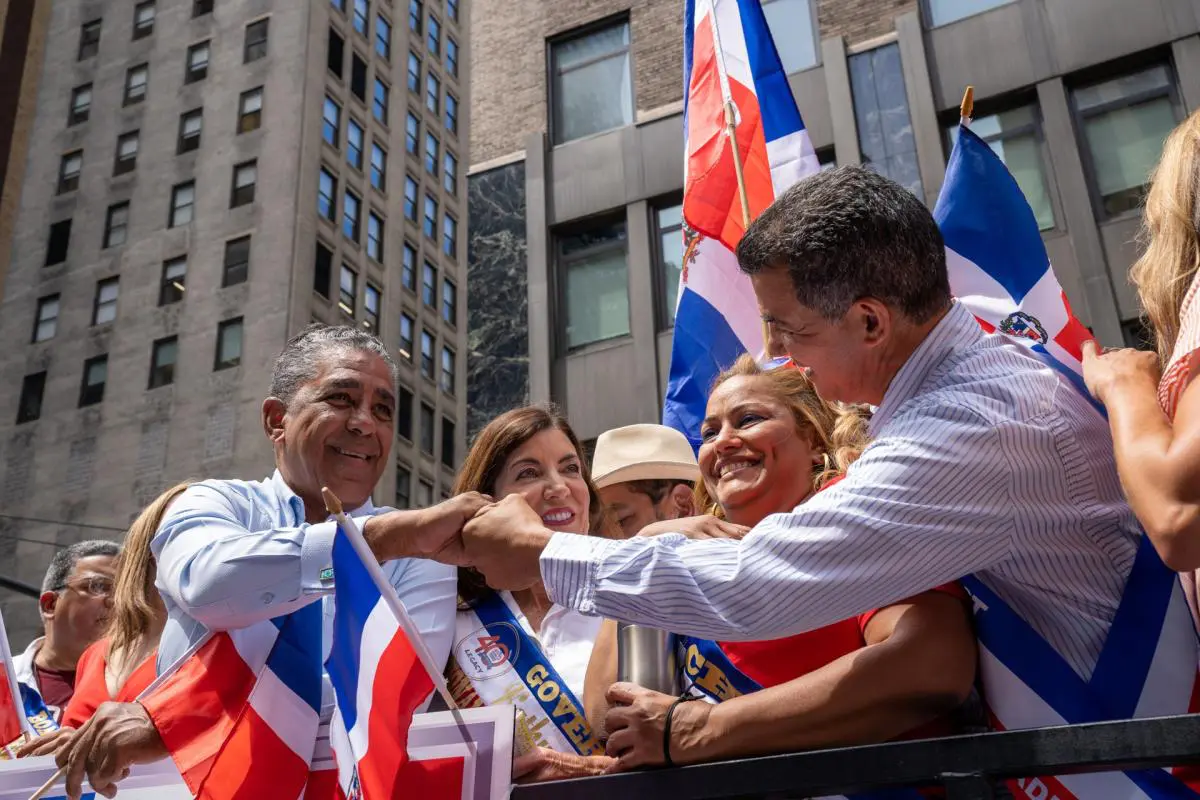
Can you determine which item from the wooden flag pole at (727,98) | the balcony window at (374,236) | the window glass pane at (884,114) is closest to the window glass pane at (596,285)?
the window glass pane at (884,114)

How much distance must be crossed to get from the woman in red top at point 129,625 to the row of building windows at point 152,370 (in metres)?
31.6

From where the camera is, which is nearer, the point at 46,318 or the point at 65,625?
the point at 65,625

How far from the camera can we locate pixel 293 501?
3549 mm

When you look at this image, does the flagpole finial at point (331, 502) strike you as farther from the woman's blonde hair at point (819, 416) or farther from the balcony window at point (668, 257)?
the balcony window at point (668, 257)

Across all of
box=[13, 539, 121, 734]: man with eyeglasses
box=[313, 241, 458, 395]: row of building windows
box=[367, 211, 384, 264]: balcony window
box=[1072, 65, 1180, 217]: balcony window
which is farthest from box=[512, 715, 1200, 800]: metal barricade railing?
box=[367, 211, 384, 264]: balcony window

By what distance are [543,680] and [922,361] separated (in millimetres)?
1178

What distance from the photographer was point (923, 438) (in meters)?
2.24

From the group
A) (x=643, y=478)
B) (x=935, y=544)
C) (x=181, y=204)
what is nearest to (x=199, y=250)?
(x=181, y=204)

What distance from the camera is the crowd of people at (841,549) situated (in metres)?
2.17

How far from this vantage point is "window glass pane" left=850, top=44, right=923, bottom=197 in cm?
1408

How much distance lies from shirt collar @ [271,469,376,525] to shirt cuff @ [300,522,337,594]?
25.2 inches

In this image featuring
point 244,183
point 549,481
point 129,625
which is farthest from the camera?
point 244,183

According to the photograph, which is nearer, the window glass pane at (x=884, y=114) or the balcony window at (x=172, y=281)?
the window glass pane at (x=884, y=114)

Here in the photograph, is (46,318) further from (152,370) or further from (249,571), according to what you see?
(249,571)
